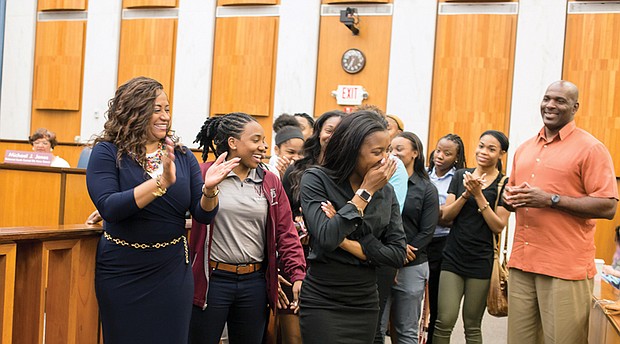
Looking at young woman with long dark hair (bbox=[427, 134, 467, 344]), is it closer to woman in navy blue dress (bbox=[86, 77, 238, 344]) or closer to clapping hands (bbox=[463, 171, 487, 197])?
clapping hands (bbox=[463, 171, 487, 197])

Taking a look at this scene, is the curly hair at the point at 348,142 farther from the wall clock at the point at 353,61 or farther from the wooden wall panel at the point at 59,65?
the wooden wall panel at the point at 59,65

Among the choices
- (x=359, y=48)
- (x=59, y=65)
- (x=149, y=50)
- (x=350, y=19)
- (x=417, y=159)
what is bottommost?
(x=417, y=159)

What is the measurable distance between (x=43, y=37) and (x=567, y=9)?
8.16 metres

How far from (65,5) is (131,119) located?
933 cm

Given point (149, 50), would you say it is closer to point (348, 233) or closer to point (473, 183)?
point (473, 183)

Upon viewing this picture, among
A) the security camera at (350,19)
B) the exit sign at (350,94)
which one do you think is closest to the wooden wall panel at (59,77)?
the exit sign at (350,94)

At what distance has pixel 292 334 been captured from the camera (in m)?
3.61

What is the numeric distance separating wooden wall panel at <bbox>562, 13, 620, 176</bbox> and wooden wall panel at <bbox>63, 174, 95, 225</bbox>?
19.4 feet

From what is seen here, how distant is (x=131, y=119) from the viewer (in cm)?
257

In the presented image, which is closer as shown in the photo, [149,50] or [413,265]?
[413,265]

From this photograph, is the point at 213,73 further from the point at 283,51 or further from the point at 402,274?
the point at 402,274

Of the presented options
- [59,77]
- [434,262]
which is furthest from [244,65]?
[434,262]

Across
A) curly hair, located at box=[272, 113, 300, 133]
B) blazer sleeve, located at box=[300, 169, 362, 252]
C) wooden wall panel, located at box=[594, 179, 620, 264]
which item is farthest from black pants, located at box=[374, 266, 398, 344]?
wooden wall panel, located at box=[594, 179, 620, 264]

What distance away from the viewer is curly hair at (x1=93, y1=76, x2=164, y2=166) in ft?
8.41
